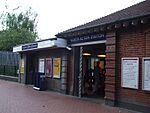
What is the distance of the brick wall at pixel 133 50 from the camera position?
12.3m

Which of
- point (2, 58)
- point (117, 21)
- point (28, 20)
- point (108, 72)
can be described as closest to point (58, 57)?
point (108, 72)

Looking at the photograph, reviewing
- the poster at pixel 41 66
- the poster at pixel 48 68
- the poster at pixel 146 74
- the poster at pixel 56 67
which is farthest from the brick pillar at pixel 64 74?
the poster at pixel 146 74

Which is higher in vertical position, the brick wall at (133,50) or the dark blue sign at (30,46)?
the dark blue sign at (30,46)

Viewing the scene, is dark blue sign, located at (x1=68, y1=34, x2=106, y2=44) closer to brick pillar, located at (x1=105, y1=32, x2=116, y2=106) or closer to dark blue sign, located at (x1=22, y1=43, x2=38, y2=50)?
brick pillar, located at (x1=105, y1=32, x2=116, y2=106)

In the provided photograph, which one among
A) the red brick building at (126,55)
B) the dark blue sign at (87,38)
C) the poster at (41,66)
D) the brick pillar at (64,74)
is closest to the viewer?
the red brick building at (126,55)

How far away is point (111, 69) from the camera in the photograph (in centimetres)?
1393

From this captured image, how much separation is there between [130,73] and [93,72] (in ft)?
18.2

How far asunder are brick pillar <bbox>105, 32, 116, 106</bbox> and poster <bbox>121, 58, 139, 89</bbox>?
0.54 metres

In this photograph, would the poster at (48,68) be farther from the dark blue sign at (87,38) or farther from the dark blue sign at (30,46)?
the dark blue sign at (87,38)

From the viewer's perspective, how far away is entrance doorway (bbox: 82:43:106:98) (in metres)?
17.6

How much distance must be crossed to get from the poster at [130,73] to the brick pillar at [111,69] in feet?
1.76

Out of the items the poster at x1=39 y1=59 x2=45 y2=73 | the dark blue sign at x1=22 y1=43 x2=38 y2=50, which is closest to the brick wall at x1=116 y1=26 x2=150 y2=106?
the dark blue sign at x1=22 y1=43 x2=38 y2=50

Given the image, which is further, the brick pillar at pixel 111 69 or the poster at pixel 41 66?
the poster at pixel 41 66

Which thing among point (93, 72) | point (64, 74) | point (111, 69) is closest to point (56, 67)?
point (64, 74)
